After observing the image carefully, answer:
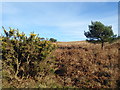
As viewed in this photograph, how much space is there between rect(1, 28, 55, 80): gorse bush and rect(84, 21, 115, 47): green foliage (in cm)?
1368

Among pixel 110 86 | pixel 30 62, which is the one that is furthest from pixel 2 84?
pixel 110 86

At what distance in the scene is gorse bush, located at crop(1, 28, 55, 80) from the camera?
7.52 m

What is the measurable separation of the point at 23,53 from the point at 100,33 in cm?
1551

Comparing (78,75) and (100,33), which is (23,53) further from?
(100,33)

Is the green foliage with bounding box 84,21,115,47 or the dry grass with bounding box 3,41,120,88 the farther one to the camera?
the green foliage with bounding box 84,21,115,47

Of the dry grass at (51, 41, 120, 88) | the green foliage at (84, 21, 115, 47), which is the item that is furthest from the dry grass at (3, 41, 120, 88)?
the green foliage at (84, 21, 115, 47)

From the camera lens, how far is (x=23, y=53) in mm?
7965

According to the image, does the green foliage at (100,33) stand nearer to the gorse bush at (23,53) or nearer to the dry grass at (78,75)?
the dry grass at (78,75)

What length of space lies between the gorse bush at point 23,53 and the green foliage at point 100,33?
44.9 ft

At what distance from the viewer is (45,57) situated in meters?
8.40

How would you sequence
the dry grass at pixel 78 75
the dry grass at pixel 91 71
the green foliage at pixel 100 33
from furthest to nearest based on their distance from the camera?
1. the green foliage at pixel 100 33
2. the dry grass at pixel 91 71
3. the dry grass at pixel 78 75

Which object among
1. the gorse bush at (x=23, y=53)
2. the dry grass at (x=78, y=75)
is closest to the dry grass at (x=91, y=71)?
the dry grass at (x=78, y=75)

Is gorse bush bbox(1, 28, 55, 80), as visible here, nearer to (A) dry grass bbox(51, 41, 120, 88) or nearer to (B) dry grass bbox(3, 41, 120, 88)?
(B) dry grass bbox(3, 41, 120, 88)

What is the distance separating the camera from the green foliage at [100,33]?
20.2m
